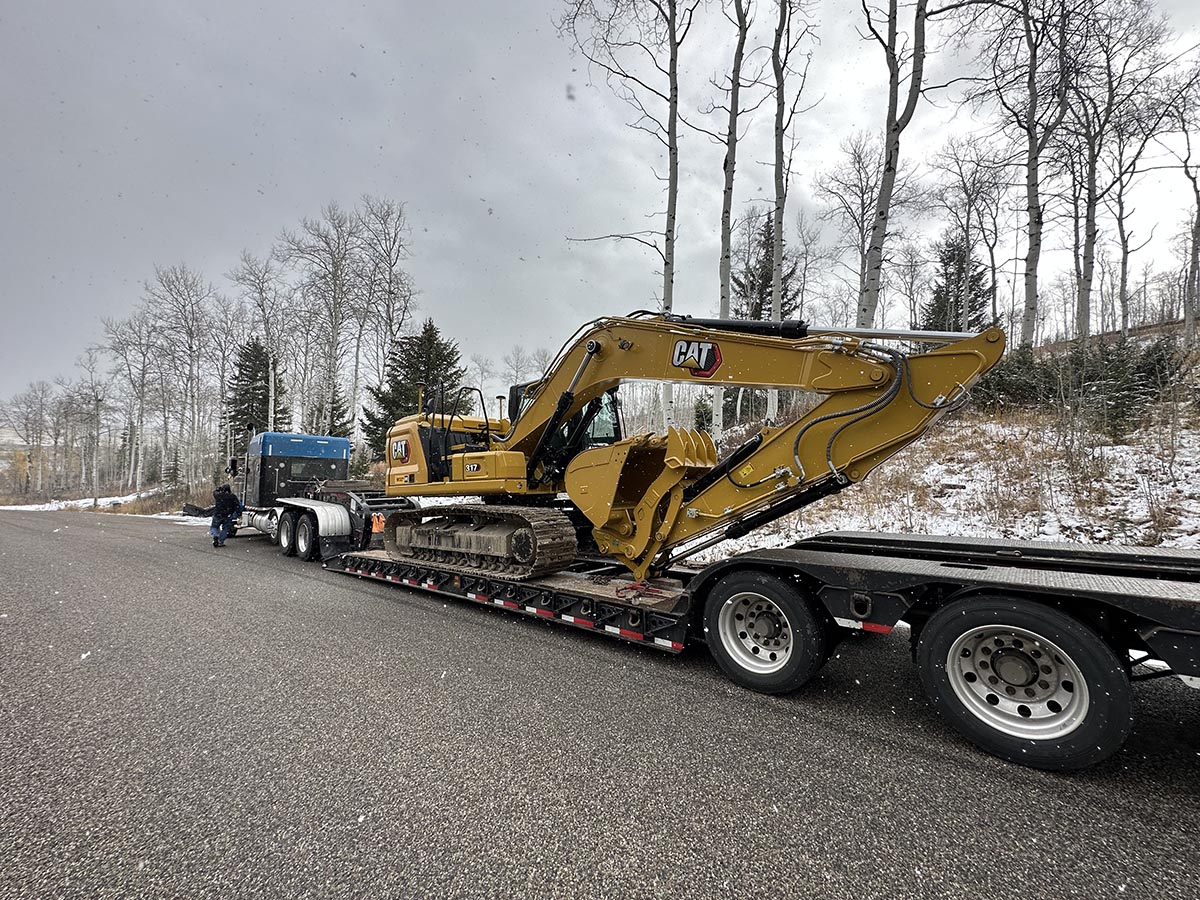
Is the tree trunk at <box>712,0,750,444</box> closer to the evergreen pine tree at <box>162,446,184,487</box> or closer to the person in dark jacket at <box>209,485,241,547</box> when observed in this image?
the person in dark jacket at <box>209,485,241,547</box>

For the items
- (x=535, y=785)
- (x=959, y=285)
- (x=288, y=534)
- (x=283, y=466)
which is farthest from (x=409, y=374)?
(x=959, y=285)

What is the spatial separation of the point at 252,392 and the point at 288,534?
27.3m

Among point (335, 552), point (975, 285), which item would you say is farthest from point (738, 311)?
point (335, 552)

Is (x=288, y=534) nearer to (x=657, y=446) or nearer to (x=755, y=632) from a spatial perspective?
(x=657, y=446)

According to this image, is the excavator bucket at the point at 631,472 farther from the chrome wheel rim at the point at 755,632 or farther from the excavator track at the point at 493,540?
the chrome wheel rim at the point at 755,632

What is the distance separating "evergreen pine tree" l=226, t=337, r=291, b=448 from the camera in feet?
103

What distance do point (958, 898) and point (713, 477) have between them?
119 inches

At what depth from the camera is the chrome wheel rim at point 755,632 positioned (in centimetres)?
365

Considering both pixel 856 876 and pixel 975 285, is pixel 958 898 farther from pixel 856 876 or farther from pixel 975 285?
pixel 975 285

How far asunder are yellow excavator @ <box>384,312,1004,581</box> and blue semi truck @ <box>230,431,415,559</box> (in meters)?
2.16

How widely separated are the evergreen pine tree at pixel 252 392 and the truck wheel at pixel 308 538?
25057 mm

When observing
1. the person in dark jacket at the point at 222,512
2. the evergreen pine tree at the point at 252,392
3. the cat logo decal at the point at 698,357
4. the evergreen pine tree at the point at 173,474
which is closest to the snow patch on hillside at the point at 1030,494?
the cat logo decal at the point at 698,357

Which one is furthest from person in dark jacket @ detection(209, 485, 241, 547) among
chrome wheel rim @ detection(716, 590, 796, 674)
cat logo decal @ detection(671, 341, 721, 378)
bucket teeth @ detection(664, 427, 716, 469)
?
chrome wheel rim @ detection(716, 590, 796, 674)

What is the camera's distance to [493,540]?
580 cm
